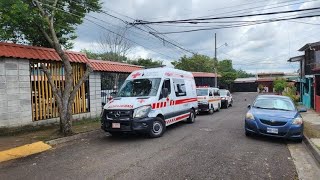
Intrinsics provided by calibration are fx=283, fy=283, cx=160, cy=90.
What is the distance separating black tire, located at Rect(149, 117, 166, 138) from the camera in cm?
1005

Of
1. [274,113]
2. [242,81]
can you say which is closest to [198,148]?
[274,113]

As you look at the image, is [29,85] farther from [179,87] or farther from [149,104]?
[179,87]

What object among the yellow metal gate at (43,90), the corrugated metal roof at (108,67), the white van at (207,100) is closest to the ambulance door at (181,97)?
the corrugated metal roof at (108,67)

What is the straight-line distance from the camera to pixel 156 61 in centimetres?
5162

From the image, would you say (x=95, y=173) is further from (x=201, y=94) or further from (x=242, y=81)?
(x=242, y=81)

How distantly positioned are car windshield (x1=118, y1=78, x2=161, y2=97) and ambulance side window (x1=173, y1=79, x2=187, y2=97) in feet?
4.58

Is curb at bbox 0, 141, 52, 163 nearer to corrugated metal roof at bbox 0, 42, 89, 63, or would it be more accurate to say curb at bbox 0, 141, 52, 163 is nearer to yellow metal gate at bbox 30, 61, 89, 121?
yellow metal gate at bbox 30, 61, 89, 121

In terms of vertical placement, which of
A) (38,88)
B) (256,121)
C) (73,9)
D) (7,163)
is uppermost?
(73,9)

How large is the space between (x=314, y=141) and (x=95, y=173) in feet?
23.2

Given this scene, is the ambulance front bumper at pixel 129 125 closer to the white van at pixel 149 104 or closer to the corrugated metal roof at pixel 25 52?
the white van at pixel 149 104

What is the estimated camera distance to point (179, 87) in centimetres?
1274

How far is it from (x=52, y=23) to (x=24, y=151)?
16.2 ft

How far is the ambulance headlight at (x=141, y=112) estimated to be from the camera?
31.5 ft

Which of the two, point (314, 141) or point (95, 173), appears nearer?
point (95, 173)
